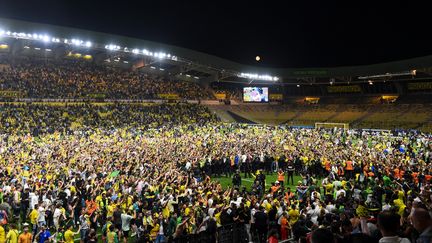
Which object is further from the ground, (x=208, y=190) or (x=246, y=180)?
(x=208, y=190)

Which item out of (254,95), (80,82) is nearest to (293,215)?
(80,82)

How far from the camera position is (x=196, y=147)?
992 inches

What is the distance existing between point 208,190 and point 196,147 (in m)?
12.2

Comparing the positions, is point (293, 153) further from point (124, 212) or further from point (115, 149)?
point (124, 212)

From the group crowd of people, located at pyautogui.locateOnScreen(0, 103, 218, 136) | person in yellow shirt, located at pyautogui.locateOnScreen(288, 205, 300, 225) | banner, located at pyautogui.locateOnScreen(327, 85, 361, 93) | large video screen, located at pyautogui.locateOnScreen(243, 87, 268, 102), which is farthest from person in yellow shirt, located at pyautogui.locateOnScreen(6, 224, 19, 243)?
banner, located at pyautogui.locateOnScreen(327, 85, 361, 93)

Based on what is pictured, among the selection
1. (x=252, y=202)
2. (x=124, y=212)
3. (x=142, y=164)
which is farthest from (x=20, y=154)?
(x=252, y=202)

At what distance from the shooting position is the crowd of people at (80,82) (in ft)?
145

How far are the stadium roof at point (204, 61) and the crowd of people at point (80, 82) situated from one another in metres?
5.19

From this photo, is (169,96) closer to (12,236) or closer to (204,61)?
(204,61)

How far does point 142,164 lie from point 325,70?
137 feet

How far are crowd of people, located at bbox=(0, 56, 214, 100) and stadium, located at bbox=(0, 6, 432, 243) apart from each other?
230 mm

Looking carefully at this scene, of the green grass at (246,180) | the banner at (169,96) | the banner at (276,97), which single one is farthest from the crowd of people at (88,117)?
the green grass at (246,180)

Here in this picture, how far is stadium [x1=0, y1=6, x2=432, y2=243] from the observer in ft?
32.5

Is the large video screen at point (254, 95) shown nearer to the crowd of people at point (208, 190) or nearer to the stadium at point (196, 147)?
the stadium at point (196, 147)
